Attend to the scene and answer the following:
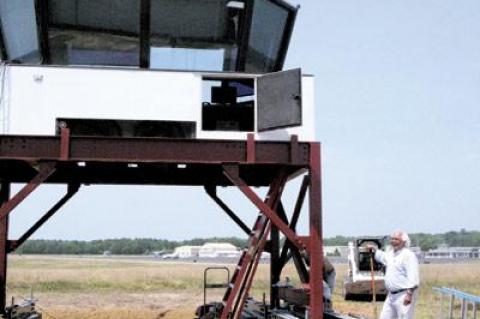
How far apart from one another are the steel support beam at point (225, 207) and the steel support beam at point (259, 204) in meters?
4.11

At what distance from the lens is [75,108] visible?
11539mm

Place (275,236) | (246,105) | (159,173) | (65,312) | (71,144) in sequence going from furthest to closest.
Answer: (65,312), (275,236), (159,173), (246,105), (71,144)

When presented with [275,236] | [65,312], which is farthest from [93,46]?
[65,312]

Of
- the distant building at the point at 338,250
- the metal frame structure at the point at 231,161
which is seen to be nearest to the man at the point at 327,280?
the metal frame structure at the point at 231,161

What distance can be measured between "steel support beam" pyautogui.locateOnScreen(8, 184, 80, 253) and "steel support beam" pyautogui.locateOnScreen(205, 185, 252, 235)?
296cm

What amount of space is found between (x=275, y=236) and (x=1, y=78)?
721cm

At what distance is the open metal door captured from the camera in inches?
450

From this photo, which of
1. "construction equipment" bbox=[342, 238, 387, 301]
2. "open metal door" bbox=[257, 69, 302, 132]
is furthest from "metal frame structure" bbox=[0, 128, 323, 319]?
"construction equipment" bbox=[342, 238, 387, 301]

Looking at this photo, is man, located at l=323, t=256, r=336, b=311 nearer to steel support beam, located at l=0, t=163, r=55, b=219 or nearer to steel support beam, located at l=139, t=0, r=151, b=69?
steel support beam, located at l=139, t=0, r=151, b=69

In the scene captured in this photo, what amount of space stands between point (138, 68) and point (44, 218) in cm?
453

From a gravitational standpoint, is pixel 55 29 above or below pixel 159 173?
above

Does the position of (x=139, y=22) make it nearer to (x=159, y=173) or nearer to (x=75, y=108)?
(x=75, y=108)

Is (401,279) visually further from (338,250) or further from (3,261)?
(338,250)

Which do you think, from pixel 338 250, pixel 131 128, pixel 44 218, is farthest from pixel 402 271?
pixel 338 250
